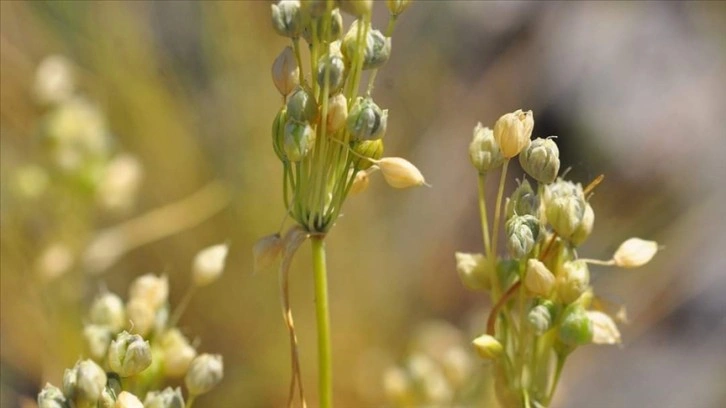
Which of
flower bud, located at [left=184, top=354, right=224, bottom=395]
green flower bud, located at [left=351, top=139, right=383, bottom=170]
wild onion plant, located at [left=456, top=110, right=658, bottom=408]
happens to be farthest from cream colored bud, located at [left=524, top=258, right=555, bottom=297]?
flower bud, located at [left=184, top=354, right=224, bottom=395]

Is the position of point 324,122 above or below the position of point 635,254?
above

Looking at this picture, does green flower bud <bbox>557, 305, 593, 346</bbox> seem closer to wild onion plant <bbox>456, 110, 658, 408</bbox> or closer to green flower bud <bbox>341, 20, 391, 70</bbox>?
wild onion plant <bbox>456, 110, 658, 408</bbox>

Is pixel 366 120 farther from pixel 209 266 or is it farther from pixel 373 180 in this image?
pixel 373 180

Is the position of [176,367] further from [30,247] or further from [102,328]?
[30,247]

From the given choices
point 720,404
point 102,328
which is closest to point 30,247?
point 102,328

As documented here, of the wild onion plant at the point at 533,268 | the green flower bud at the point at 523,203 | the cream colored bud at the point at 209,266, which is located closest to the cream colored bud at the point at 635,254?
the wild onion plant at the point at 533,268

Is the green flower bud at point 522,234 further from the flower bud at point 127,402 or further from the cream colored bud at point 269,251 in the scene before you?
the flower bud at point 127,402

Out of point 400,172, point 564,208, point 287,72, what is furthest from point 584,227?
point 287,72
